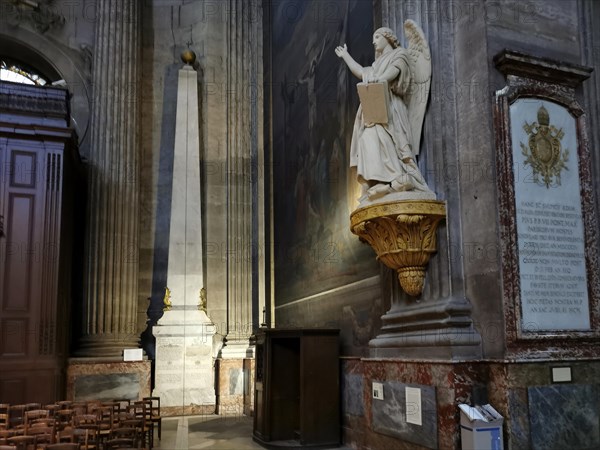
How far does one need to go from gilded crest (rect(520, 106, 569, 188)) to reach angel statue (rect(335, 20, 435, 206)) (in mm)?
1057

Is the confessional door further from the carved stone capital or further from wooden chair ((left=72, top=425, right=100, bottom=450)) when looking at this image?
the carved stone capital

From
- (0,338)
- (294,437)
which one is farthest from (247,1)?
(294,437)

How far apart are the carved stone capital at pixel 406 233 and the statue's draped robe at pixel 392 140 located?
1.06 ft

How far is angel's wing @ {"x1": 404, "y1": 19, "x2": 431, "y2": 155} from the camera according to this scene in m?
6.71

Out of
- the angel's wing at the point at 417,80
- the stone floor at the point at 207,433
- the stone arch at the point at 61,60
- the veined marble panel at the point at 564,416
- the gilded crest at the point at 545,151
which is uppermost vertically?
the stone arch at the point at 61,60

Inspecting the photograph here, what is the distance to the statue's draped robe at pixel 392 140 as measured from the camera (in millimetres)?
6605

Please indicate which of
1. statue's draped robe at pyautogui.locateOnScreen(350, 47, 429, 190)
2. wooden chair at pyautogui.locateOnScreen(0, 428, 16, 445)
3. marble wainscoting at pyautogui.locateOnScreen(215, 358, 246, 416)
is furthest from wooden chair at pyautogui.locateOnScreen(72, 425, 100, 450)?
marble wainscoting at pyautogui.locateOnScreen(215, 358, 246, 416)

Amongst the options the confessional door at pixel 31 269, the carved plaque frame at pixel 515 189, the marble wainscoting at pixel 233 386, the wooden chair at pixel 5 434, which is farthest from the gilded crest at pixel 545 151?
the confessional door at pixel 31 269

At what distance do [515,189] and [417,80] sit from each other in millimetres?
1656

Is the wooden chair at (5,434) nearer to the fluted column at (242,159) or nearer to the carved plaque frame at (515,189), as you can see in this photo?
the carved plaque frame at (515,189)

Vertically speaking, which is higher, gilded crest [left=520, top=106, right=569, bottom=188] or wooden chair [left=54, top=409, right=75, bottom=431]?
gilded crest [left=520, top=106, right=569, bottom=188]

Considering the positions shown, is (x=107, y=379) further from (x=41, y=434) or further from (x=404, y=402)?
(x=404, y=402)

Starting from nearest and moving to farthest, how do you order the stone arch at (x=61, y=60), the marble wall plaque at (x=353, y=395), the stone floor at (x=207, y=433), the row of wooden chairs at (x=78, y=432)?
the row of wooden chairs at (x=78, y=432)
the marble wall plaque at (x=353, y=395)
the stone floor at (x=207, y=433)
the stone arch at (x=61, y=60)

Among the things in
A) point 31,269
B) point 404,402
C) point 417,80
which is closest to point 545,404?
point 404,402
